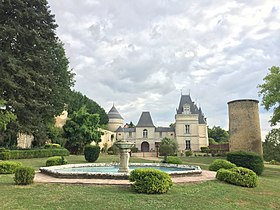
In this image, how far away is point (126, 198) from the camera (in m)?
6.93

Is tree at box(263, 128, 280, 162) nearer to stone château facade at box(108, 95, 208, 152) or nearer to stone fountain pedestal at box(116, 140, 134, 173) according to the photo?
stone fountain pedestal at box(116, 140, 134, 173)

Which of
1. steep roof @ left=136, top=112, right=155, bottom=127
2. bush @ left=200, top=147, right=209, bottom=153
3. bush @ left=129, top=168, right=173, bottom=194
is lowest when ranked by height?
bush @ left=129, top=168, right=173, bottom=194

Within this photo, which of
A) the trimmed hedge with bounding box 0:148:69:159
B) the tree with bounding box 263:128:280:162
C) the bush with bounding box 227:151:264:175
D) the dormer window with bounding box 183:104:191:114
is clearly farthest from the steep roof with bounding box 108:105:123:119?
the bush with bounding box 227:151:264:175

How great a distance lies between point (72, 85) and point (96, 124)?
24.3ft

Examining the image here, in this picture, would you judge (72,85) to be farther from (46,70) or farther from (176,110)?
(176,110)

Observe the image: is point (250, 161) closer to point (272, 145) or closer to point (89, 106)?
point (272, 145)

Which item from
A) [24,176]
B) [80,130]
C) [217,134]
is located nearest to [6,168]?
[24,176]

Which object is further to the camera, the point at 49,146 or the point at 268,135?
the point at 49,146

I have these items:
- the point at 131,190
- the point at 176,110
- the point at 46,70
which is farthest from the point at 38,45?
the point at 176,110

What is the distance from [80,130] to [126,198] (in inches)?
1103

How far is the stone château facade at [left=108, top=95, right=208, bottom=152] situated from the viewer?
154ft

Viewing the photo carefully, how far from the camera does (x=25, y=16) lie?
76.8 feet

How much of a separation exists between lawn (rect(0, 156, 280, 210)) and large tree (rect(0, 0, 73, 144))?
1390 cm

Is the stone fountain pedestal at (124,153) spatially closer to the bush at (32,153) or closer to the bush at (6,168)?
the bush at (6,168)
